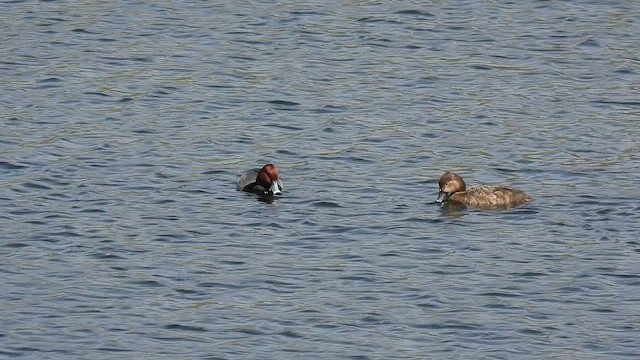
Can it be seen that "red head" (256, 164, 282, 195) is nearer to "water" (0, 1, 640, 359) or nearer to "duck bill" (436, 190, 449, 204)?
"water" (0, 1, 640, 359)

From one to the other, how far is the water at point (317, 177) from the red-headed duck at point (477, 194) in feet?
0.58

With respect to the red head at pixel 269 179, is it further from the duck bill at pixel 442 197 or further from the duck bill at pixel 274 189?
the duck bill at pixel 442 197

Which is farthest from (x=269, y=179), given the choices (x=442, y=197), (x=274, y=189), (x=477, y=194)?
(x=477, y=194)

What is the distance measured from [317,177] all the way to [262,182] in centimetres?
106

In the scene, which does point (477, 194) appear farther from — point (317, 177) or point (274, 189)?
point (274, 189)

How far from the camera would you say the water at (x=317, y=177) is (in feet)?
53.0

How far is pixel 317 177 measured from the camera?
21.9m

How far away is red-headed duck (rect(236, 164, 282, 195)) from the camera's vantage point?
21031 mm

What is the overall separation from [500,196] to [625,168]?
101 inches

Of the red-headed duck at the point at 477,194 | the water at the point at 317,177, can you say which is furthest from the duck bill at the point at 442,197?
the water at the point at 317,177

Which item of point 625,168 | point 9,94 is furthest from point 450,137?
point 9,94

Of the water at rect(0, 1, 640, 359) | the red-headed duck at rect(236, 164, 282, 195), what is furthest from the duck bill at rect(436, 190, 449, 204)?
the red-headed duck at rect(236, 164, 282, 195)

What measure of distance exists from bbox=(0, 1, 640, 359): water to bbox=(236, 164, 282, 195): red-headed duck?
172mm

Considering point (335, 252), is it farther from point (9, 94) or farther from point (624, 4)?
point (624, 4)
